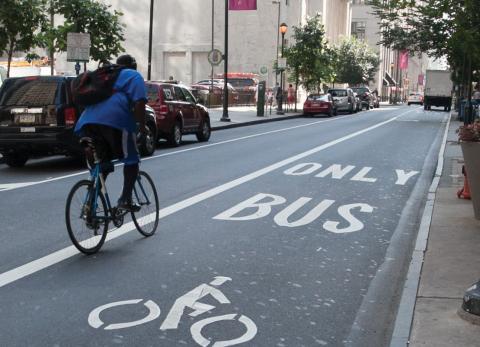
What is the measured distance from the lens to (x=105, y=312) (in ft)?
16.9

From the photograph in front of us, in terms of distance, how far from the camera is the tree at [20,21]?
21.3 metres

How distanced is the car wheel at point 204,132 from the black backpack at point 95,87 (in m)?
14.9

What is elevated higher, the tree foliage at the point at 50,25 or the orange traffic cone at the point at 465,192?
the tree foliage at the point at 50,25

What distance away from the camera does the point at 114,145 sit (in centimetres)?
702

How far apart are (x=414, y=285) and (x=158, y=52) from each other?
2832 inches

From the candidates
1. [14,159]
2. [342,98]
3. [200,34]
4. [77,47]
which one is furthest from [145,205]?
[200,34]

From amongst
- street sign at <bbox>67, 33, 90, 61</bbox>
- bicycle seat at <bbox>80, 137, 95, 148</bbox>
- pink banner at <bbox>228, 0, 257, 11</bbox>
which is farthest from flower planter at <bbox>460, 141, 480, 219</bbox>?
pink banner at <bbox>228, 0, 257, 11</bbox>

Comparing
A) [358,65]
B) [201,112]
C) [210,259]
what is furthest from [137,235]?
[358,65]

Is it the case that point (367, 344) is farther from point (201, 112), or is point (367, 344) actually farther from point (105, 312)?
point (201, 112)

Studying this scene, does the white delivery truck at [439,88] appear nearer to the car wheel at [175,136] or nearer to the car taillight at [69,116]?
the car wheel at [175,136]

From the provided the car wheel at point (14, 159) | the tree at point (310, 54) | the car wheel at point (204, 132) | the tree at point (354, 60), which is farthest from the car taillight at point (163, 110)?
the tree at point (354, 60)

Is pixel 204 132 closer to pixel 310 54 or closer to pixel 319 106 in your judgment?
pixel 319 106

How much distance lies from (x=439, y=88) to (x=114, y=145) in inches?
2241

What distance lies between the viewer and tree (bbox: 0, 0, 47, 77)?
21312 millimetres
